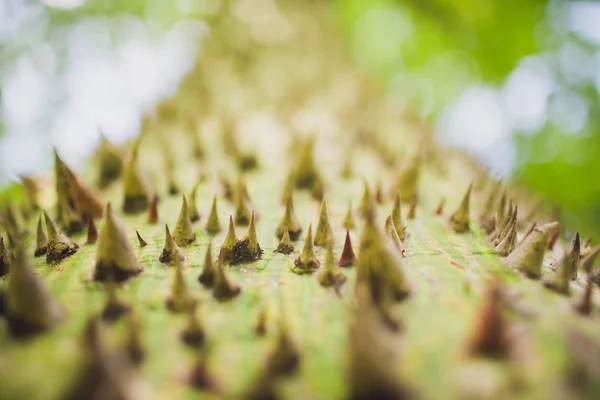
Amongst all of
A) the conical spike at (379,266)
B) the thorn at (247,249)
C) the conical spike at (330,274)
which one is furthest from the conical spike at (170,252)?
the conical spike at (379,266)

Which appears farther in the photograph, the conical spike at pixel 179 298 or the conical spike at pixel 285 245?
the conical spike at pixel 285 245

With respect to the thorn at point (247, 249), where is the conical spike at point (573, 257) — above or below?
below

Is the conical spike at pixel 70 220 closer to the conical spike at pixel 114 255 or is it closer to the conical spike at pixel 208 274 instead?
the conical spike at pixel 114 255

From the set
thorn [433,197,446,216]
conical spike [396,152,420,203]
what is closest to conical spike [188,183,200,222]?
conical spike [396,152,420,203]

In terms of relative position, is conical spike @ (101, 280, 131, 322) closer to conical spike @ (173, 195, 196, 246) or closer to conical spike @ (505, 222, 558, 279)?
conical spike @ (173, 195, 196, 246)

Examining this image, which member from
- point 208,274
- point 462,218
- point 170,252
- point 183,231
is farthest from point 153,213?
point 462,218

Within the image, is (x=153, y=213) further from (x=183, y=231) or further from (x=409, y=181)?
(x=409, y=181)

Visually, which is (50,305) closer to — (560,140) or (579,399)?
(579,399)
